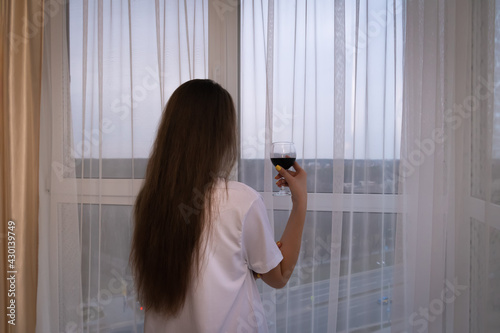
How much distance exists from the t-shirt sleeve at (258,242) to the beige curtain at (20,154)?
1756mm

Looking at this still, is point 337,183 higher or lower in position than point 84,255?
higher

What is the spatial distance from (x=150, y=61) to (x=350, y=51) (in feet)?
3.61

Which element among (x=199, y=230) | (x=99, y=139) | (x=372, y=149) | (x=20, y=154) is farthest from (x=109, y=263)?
(x=372, y=149)

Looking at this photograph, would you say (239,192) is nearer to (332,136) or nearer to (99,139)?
(332,136)

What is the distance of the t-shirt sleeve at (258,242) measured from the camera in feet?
3.81

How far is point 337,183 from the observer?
1944mm

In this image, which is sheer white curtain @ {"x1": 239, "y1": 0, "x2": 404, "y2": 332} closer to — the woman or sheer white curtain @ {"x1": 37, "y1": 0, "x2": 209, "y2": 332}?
sheer white curtain @ {"x1": 37, "y1": 0, "x2": 209, "y2": 332}

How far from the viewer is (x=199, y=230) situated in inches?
44.8

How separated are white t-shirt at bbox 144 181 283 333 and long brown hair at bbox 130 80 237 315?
35 millimetres

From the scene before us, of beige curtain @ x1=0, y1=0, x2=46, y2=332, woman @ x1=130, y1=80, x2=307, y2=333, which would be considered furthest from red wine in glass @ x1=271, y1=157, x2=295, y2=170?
beige curtain @ x1=0, y1=0, x2=46, y2=332

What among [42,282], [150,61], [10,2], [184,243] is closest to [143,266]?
[184,243]

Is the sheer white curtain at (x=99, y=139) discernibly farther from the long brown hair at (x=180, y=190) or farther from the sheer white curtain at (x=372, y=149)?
the long brown hair at (x=180, y=190)

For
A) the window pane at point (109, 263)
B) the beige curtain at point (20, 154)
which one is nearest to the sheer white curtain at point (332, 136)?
the window pane at point (109, 263)

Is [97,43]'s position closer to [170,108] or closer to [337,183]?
[170,108]
